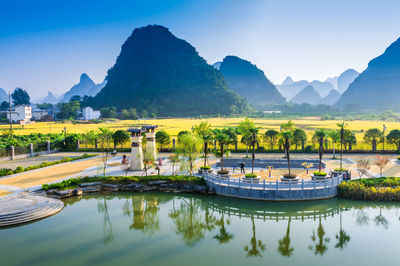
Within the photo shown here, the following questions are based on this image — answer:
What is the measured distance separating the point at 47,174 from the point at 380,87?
20469 centimetres

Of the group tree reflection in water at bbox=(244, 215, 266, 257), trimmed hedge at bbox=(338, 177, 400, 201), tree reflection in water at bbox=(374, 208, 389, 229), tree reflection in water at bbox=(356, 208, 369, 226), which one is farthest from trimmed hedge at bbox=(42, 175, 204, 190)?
tree reflection in water at bbox=(374, 208, 389, 229)

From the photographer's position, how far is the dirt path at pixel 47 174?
76.3 feet

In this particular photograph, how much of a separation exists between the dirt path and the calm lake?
4.90 metres

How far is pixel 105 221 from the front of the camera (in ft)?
57.1

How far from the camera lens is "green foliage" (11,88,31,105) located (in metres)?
148


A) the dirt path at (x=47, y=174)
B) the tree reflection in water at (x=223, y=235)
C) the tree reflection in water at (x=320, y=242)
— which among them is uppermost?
the dirt path at (x=47, y=174)

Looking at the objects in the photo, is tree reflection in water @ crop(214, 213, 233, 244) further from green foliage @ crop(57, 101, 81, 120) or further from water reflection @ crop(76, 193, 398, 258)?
green foliage @ crop(57, 101, 81, 120)

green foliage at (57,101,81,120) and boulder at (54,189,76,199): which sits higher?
green foliage at (57,101,81,120)

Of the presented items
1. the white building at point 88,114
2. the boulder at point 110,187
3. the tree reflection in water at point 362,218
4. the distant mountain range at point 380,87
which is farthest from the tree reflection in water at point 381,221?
the distant mountain range at point 380,87

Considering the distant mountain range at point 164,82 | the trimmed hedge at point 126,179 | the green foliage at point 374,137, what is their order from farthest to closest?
the distant mountain range at point 164,82
the green foliage at point 374,137
the trimmed hedge at point 126,179

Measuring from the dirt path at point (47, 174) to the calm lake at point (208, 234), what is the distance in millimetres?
4898

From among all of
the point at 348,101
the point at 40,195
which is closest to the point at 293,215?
the point at 40,195

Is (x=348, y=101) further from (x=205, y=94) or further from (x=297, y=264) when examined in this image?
(x=297, y=264)

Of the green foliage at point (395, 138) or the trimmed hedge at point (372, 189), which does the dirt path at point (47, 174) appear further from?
the green foliage at point (395, 138)
